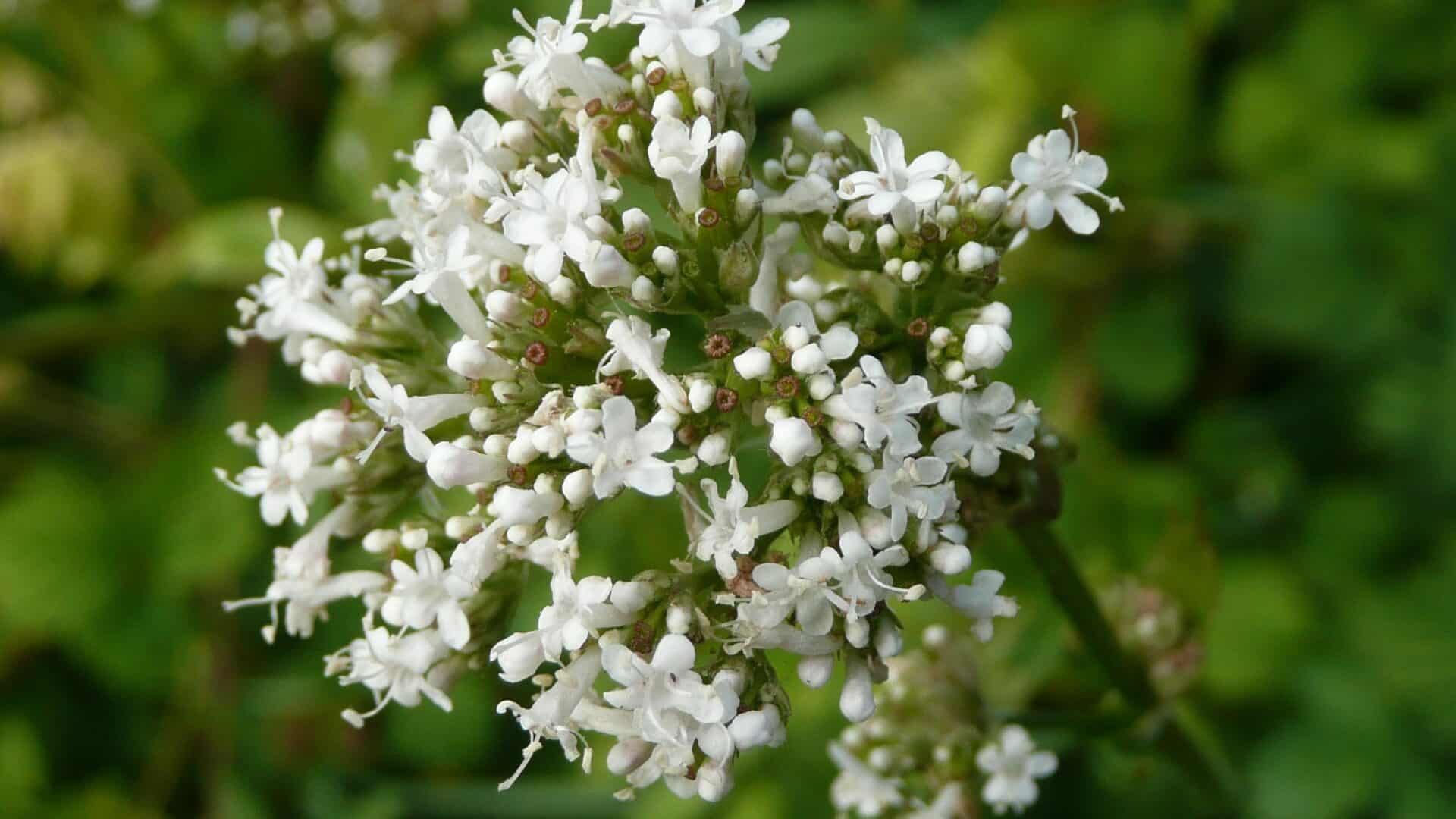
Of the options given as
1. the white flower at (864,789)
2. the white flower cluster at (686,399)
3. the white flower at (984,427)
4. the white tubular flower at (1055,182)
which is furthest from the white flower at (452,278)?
the white flower at (864,789)

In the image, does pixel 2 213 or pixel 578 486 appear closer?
pixel 578 486

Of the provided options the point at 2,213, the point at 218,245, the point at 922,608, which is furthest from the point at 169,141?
the point at 922,608

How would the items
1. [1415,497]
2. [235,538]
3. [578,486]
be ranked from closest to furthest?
1. [578,486]
2. [1415,497]
3. [235,538]

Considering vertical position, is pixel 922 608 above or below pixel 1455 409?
below

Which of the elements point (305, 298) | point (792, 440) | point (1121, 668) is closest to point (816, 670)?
point (792, 440)

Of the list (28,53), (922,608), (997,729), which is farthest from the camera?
(28,53)

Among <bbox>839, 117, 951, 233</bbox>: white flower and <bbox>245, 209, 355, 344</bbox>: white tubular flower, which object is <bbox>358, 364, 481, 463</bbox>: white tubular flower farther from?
<bbox>839, 117, 951, 233</bbox>: white flower

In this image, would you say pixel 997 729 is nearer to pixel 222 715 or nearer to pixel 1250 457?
pixel 1250 457

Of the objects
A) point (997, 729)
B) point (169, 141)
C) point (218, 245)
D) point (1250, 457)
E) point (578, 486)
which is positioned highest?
point (169, 141)
